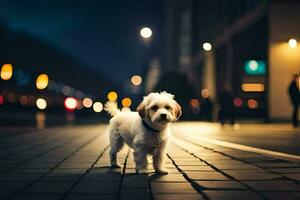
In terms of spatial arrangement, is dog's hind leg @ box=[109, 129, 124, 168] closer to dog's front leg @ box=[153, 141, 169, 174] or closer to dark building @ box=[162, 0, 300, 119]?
dog's front leg @ box=[153, 141, 169, 174]

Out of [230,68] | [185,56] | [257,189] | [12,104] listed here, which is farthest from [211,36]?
[257,189]

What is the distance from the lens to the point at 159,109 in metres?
8.30

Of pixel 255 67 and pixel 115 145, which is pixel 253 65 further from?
pixel 115 145

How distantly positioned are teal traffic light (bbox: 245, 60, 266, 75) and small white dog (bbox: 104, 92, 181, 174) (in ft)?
126

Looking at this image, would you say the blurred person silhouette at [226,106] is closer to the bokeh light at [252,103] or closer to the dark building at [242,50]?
the dark building at [242,50]

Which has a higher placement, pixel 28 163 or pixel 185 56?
pixel 185 56

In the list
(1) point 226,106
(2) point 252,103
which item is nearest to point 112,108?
(1) point 226,106

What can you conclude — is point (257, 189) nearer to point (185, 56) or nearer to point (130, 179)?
point (130, 179)

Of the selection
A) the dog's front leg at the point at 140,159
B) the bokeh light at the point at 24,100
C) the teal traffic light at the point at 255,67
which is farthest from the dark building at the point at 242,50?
the bokeh light at the point at 24,100

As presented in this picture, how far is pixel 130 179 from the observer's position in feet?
27.1

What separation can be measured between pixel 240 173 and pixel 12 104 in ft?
219

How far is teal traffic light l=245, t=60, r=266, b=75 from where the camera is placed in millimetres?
47103

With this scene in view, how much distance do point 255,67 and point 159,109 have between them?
39931 mm

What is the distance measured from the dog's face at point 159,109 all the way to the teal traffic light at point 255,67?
3920 centimetres
